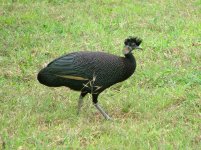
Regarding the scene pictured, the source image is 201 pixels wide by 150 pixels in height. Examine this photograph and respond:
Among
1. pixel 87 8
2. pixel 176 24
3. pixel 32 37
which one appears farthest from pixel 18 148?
pixel 87 8

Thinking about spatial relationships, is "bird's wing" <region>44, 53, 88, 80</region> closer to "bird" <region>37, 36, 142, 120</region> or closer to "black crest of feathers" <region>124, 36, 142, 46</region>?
"bird" <region>37, 36, 142, 120</region>

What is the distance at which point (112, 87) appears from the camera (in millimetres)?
8656

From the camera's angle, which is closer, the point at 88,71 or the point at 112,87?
the point at 88,71

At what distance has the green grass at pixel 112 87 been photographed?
6.44 m

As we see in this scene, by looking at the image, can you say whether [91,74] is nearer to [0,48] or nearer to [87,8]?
[0,48]

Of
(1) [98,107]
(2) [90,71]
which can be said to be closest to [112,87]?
Answer: (1) [98,107]

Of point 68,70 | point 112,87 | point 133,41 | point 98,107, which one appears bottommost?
point 112,87

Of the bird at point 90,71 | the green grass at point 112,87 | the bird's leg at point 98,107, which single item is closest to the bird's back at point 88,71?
→ the bird at point 90,71

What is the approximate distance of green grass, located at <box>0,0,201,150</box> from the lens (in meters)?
6.44

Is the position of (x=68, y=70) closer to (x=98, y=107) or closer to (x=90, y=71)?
(x=90, y=71)

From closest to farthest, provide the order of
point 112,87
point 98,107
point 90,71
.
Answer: point 90,71 → point 98,107 → point 112,87

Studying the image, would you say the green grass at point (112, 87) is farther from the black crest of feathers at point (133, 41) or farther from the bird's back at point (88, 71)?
the black crest of feathers at point (133, 41)

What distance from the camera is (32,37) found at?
11.4 meters

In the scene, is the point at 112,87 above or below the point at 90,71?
below
